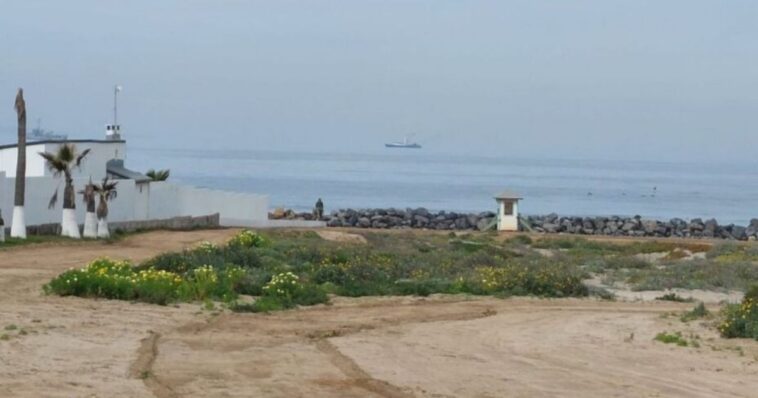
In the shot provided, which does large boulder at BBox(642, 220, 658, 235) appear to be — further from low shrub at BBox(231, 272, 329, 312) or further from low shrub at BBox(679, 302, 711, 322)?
low shrub at BBox(231, 272, 329, 312)

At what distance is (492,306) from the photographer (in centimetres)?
2388

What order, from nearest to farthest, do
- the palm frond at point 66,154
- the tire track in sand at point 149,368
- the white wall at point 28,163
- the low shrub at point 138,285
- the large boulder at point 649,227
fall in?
the tire track in sand at point 149,368, the low shrub at point 138,285, the palm frond at point 66,154, the white wall at point 28,163, the large boulder at point 649,227

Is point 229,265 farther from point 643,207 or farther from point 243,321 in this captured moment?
point 643,207

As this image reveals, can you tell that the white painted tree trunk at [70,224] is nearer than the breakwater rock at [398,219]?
Yes

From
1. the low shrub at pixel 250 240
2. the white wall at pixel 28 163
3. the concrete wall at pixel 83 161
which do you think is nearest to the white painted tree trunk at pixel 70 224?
the concrete wall at pixel 83 161

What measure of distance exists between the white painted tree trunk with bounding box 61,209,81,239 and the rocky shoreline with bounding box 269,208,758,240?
1065 inches

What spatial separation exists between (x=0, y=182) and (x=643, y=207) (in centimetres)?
8632

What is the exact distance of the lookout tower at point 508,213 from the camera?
2288 inches

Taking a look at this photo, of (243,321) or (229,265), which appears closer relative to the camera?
(243,321)

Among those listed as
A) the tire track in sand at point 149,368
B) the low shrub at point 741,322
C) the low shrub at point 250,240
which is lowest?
the tire track in sand at point 149,368

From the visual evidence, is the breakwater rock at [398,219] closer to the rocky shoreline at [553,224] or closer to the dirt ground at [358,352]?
the rocky shoreline at [553,224]

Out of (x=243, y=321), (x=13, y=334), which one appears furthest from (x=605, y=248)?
(x=13, y=334)

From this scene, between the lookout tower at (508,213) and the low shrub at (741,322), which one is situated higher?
the lookout tower at (508,213)

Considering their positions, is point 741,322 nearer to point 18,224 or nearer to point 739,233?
point 18,224
